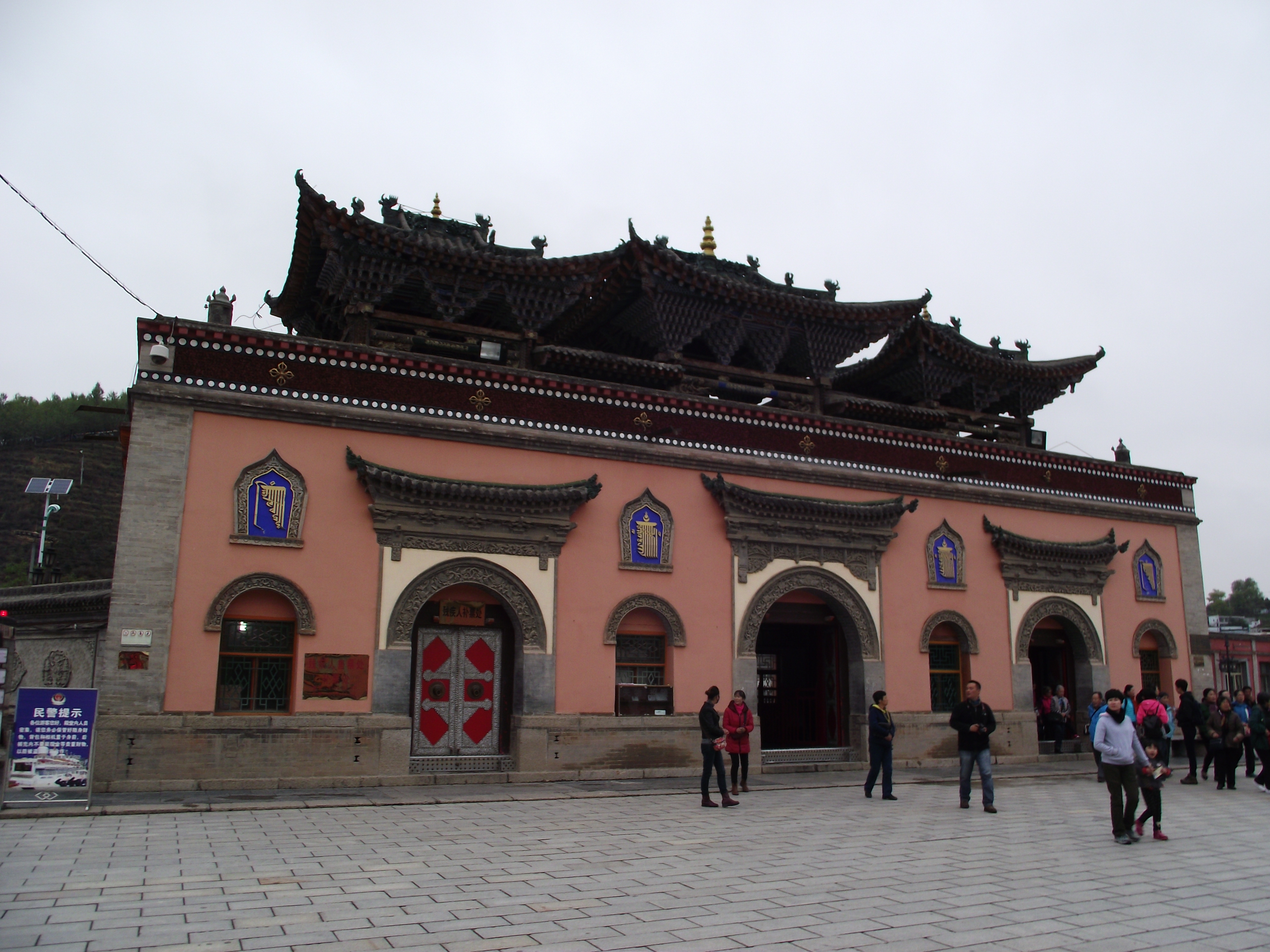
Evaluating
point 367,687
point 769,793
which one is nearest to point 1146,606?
point 769,793

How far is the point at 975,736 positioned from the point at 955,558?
25.5ft

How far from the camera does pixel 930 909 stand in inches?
243

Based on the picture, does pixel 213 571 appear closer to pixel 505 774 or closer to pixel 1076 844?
pixel 505 774

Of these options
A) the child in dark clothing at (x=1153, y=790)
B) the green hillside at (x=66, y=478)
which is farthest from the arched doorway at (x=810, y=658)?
the green hillside at (x=66, y=478)

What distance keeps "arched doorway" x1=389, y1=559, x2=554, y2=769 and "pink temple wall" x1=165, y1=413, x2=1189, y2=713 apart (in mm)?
602

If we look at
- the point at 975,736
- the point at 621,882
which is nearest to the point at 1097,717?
the point at 975,736

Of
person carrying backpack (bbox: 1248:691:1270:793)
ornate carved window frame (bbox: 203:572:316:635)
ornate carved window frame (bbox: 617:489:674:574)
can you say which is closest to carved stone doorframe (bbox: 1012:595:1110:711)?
person carrying backpack (bbox: 1248:691:1270:793)

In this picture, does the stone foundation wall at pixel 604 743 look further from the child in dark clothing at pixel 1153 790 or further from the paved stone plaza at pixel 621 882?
the child in dark clothing at pixel 1153 790

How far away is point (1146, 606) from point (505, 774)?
14.8 metres

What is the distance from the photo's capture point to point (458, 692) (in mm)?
14375

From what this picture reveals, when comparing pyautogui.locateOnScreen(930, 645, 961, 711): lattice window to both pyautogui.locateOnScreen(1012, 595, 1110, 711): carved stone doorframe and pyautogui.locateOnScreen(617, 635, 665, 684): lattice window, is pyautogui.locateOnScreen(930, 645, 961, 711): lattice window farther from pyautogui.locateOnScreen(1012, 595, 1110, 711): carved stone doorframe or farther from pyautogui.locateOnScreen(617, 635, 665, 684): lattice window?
pyautogui.locateOnScreen(617, 635, 665, 684): lattice window

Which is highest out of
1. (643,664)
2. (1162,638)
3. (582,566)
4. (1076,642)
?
(582,566)

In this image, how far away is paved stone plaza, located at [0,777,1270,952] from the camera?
545 cm

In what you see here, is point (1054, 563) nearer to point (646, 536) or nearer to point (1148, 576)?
point (1148, 576)
